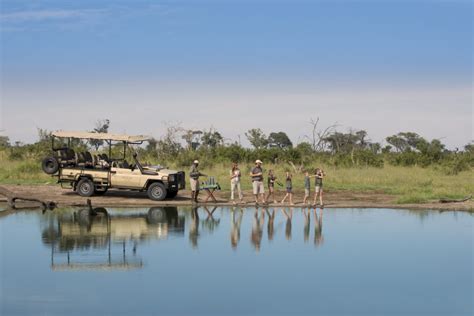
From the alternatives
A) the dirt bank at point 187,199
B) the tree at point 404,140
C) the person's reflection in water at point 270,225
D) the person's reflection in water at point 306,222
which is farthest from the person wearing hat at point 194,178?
the tree at point 404,140

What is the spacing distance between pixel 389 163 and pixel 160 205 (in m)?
29.3

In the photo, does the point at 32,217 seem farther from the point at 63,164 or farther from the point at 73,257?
the point at 73,257

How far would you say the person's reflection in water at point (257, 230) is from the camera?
70.7 ft

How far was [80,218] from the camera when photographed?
26844 millimetres

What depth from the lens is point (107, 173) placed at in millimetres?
31859

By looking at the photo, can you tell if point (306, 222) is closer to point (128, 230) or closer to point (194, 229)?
point (194, 229)

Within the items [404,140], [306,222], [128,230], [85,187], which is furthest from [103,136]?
[404,140]

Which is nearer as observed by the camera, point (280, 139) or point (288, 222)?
point (288, 222)

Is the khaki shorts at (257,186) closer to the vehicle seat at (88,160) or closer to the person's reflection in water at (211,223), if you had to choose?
the person's reflection in water at (211,223)

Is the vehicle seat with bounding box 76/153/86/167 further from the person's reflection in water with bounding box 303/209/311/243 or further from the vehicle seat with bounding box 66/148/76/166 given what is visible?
the person's reflection in water with bounding box 303/209/311/243

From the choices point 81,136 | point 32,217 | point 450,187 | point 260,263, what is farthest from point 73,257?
point 450,187

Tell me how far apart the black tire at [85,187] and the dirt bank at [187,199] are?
23 cm

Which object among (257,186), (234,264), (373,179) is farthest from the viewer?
(373,179)

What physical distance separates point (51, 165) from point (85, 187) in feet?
4.77
